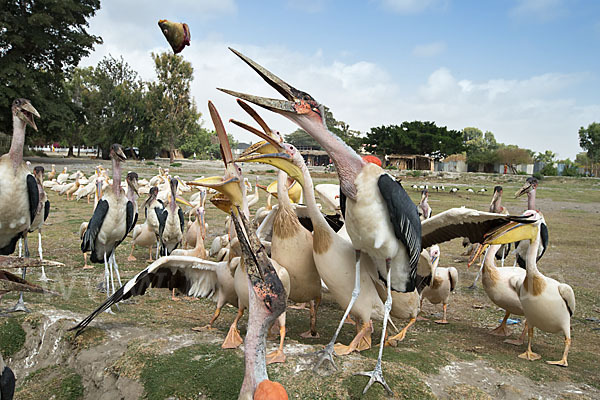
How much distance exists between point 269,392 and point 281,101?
221 centimetres

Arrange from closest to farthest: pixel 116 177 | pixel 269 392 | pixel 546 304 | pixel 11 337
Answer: pixel 269 392, pixel 11 337, pixel 546 304, pixel 116 177

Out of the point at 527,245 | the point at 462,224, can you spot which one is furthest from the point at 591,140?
the point at 462,224

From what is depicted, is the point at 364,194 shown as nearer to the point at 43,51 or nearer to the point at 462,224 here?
the point at 462,224

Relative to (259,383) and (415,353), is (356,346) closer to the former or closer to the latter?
(415,353)

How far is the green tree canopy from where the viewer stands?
151 ft

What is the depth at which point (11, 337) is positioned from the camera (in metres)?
4.55

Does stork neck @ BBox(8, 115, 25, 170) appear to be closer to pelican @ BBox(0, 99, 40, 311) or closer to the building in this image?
pelican @ BBox(0, 99, 40, 311)

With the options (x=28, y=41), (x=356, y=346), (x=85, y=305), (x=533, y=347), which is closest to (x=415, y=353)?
(x=356, y=346)

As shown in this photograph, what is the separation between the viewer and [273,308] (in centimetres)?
231

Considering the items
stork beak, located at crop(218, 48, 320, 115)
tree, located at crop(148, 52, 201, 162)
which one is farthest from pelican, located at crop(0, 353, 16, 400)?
tree, located at crop(148, 52, 201, 162)

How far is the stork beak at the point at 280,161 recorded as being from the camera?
378cm

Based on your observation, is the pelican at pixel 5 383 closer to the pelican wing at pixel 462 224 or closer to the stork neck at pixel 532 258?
the pelican wing at pixel 462 224

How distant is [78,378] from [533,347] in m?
4.90

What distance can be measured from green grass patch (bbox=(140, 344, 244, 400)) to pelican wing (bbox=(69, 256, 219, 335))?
2.60 feet
